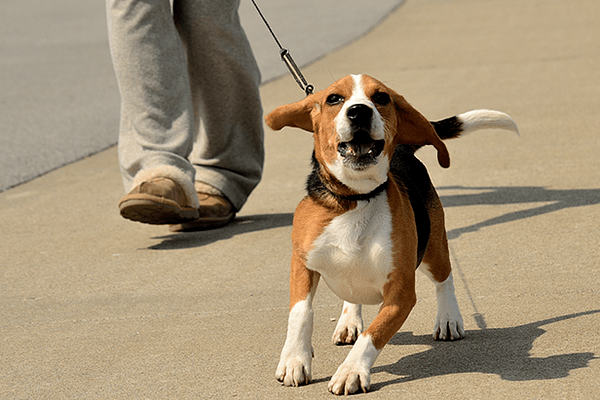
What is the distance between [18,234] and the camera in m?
4.80

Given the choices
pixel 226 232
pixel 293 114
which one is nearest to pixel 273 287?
pixel 226 232

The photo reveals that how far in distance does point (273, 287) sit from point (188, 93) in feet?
4.38

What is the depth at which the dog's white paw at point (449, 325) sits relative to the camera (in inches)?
117

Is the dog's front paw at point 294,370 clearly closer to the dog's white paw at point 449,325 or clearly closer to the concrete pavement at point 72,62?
the dog's white paw at point 449,325

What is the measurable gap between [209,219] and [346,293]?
6.54 ft

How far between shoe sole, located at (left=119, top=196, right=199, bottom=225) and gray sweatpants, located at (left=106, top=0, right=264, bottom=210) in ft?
0.69

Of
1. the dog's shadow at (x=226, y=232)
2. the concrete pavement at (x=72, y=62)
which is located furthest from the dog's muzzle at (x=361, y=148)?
the concrete pavement at (x=72, y=62)

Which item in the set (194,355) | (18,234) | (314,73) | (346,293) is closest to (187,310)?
(194,355)

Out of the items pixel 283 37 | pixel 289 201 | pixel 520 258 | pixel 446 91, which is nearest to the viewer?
pixel 520 258

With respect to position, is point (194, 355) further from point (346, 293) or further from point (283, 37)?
point (283, 37)

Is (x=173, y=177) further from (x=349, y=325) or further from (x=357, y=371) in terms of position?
(x=357, y=371)

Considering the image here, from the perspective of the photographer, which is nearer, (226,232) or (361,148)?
(361,148)

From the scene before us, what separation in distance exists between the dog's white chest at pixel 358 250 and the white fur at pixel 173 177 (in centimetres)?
164

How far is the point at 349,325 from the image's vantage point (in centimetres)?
303
